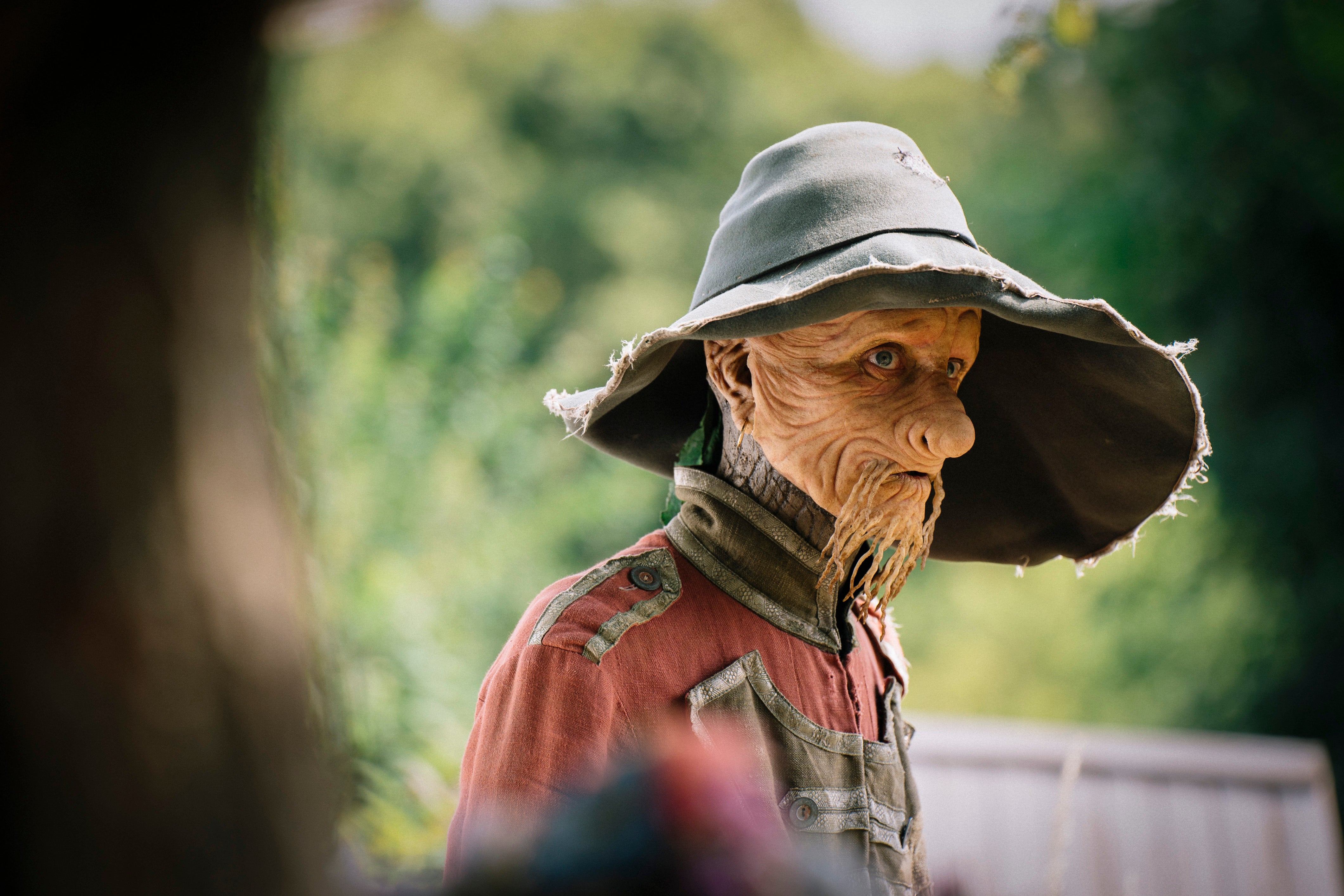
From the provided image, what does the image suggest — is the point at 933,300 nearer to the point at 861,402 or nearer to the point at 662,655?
the point at 861,402

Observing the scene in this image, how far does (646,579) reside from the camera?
63.4 inches

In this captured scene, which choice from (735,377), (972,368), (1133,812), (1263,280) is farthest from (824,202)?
(1263,280)

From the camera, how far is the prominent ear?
167 centimetres

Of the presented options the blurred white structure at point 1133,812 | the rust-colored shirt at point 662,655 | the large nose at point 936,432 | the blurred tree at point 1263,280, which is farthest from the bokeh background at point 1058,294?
the blurred white structure at point 1133,812

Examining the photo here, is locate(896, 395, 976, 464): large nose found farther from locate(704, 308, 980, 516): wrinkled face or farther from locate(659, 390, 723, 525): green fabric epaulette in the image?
locate(659, 390, 723, 525): green fabric epaulette

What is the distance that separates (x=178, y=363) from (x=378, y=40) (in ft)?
45.9

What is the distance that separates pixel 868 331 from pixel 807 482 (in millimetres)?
259

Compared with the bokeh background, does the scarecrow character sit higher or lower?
lower

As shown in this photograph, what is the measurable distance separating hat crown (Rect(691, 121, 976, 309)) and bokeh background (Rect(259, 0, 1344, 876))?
64 centimetres

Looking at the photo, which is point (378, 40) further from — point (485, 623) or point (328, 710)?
point (328, 710)

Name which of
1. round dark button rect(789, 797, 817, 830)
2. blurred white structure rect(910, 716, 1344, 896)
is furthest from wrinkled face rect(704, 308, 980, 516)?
blurred white structure rect(910, 716, 1344, 896)

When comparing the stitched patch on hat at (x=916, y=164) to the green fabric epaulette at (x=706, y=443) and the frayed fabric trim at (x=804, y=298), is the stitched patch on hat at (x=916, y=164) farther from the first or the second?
the green fabric epaulette at (x=706, y=443)

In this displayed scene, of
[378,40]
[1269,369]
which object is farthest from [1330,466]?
[378,40]

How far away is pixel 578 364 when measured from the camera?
9680 mm
